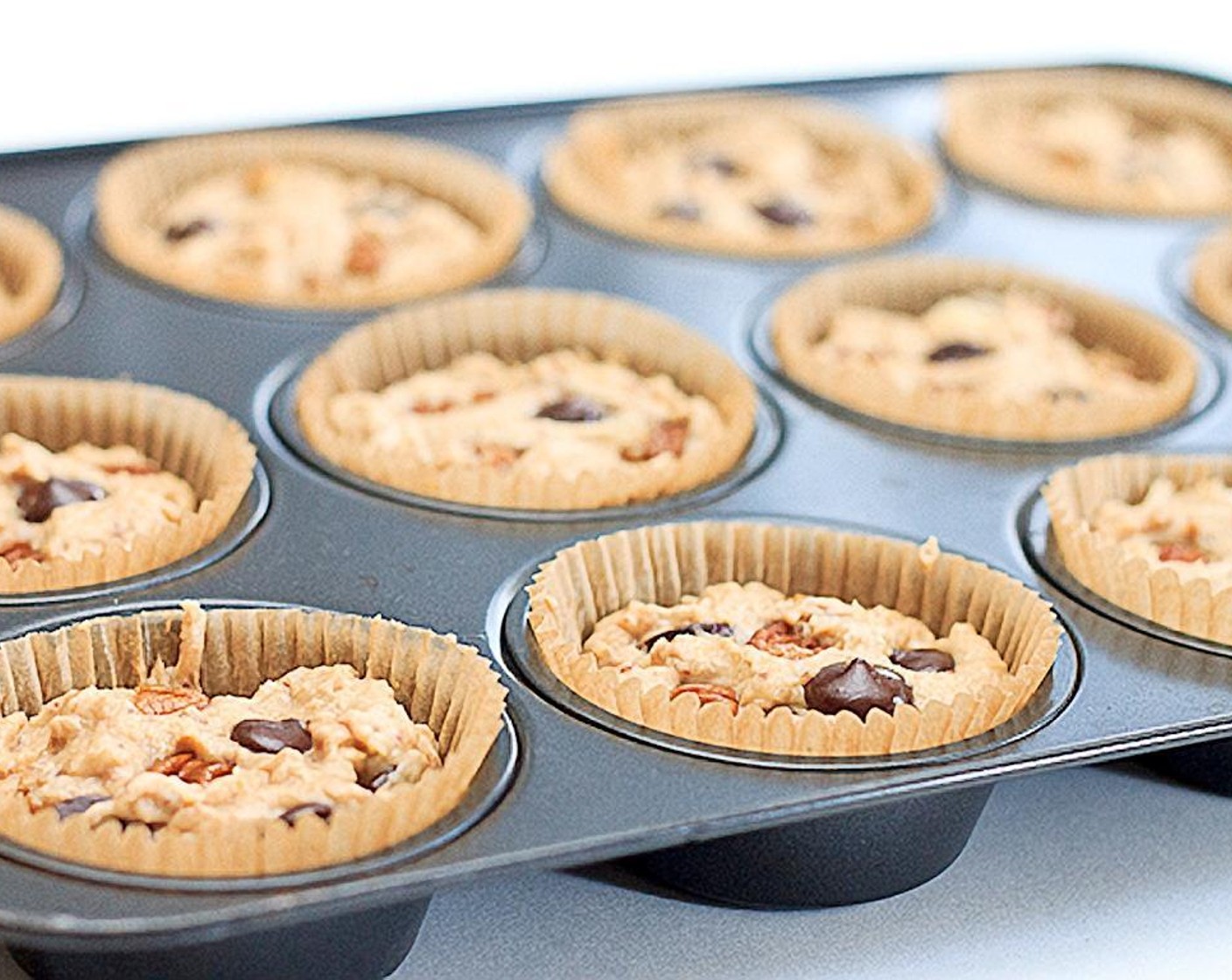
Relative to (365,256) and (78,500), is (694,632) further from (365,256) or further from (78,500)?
(365,256)

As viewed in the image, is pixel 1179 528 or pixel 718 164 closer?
pixel 1179 528

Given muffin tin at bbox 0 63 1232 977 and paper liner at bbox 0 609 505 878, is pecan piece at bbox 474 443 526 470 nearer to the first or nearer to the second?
muffin tin at bbox 0 63 1232 977

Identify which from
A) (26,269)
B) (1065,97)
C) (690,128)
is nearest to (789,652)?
(26,269)

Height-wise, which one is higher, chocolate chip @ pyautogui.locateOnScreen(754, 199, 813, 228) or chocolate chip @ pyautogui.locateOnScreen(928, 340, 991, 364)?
chocolate chip @ pyautogui.locateOnScreen(754, 199, 813, 228)

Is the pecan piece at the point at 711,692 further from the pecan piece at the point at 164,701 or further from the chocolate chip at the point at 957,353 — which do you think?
the chocolate chip at the point at 957,353

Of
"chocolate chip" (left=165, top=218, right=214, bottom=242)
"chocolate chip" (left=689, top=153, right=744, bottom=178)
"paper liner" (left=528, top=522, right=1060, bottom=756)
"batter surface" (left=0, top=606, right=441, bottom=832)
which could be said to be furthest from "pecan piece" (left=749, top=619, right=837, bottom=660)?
"chocolate chip" (left=689, top=153, right=744, bottom=178)

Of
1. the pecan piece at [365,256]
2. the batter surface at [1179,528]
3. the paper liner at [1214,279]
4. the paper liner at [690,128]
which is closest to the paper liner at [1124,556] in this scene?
the batter surface at [1179,528]
